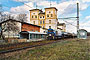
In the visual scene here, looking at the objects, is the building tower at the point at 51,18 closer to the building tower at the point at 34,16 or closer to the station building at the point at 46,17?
the station building at the point at 46,17

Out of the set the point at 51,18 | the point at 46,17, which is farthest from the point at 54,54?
the point at 46,17

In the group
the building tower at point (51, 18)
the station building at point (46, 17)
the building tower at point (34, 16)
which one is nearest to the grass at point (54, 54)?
the station building at point (46, 17)

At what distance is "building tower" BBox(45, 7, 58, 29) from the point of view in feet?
184

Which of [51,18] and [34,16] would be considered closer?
[51,18]

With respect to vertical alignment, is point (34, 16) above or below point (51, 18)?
above

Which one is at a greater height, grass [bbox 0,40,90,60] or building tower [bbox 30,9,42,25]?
building tower [bbox 30,9,42,25]

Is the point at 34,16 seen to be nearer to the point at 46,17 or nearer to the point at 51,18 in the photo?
the point at 46,17

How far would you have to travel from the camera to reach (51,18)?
56.9 meters

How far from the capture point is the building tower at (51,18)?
2210 inches

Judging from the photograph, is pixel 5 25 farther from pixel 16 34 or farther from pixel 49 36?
pixel 49 36

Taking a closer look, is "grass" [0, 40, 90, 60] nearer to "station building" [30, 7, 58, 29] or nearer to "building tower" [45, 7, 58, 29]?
"station building" [30, 7, 58, 29]

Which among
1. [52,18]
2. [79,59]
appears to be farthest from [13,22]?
[52,18]

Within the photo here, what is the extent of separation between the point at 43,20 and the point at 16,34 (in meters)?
31.6

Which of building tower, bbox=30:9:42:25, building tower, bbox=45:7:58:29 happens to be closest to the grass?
building tower, bbox=45:7:58:29
